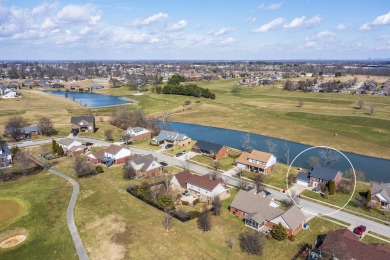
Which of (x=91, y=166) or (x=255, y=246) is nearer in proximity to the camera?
(x=255, y=246)

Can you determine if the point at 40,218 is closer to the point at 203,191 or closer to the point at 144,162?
the point at 144,162

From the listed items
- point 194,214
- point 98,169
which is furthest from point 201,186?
point 98,169

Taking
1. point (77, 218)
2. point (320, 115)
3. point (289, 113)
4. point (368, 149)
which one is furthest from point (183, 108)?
point (77, 218)

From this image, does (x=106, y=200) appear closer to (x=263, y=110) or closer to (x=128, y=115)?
(x=128, y=115)

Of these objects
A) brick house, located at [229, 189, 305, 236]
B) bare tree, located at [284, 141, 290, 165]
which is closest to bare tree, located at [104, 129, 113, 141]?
bare tree, located at [284, 141, 290, 165]

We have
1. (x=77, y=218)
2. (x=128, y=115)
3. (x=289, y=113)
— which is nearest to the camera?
(x=77, y=218)

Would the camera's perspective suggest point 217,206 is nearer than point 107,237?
No

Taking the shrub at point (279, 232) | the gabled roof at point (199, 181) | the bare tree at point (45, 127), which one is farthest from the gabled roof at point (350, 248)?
the bare tree at point (45, 127)
